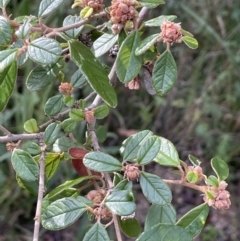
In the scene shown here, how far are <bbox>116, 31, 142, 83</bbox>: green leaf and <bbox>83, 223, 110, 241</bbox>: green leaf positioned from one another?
202mm

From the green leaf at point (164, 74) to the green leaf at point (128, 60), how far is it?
0.09ft

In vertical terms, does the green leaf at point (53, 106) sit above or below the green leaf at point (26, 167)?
above

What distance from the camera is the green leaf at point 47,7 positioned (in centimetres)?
68

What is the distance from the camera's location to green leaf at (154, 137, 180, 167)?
0.67 meters

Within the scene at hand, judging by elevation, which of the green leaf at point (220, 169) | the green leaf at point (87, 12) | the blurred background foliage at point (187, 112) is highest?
the green leaf at point (87, 12)

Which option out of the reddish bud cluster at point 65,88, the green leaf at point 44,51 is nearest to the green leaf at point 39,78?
the reddish bud cluster at point 65,88

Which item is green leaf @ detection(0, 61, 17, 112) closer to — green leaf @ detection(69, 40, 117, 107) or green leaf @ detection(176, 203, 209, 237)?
green leaf @ detection(69, 40, 117, 107)

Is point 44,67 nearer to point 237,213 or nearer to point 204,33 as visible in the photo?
point 204,33

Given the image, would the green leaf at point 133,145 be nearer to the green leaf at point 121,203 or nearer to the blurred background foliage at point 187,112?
the green leaf at point 121,203

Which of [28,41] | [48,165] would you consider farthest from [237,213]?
[28,41]

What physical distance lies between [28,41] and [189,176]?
0.92 feet

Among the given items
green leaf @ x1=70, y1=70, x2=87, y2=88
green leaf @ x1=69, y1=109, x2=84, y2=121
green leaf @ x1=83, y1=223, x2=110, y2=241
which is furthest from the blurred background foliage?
green leaf @ x1=83, y1=223, x2=110, y2=241

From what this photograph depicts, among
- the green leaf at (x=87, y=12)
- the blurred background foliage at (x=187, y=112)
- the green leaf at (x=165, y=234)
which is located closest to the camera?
the green leaf at (x=165, y=234)

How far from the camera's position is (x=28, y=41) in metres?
0.62
